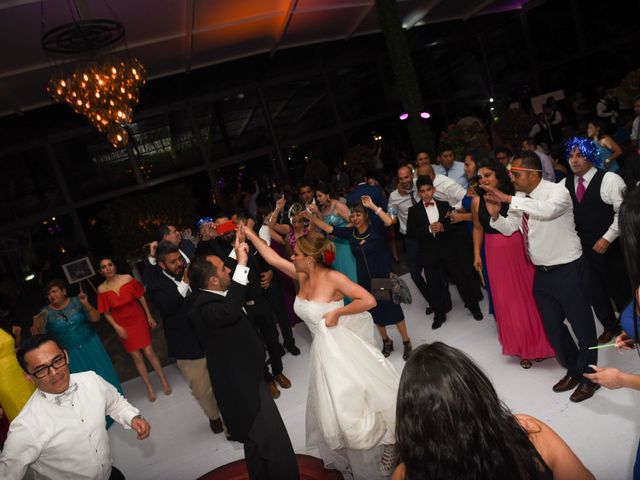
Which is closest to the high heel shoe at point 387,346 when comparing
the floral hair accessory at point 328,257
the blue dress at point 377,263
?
the blue dress at point 377,263

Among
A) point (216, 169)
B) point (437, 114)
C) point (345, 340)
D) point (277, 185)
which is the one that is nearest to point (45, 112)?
point (216, 169)

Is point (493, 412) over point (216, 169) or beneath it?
beneath

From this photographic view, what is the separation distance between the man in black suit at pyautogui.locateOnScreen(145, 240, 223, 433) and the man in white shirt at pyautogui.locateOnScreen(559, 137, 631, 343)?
297cm

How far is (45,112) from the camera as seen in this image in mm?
10359

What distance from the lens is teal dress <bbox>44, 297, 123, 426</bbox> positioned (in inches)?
185

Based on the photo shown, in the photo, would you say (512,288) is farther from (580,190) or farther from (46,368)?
(46,368)

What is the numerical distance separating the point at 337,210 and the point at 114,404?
3.18 m

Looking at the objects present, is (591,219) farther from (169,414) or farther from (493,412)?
(169,414)

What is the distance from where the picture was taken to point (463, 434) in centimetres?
136

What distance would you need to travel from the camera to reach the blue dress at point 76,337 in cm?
469

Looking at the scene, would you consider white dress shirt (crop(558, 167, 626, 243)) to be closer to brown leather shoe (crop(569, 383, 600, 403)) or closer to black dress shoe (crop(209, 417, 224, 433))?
brown leather shoe (crop(569, 383, 600, 403))

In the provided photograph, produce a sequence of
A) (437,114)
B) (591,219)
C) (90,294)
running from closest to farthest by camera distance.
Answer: (591,219), (90,294), (437,114)

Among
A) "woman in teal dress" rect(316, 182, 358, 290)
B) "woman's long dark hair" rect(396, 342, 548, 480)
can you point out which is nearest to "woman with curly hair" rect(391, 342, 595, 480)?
"woman's long dark hair" rect(396, 342, 548, 480)

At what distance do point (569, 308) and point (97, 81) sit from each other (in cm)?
467
